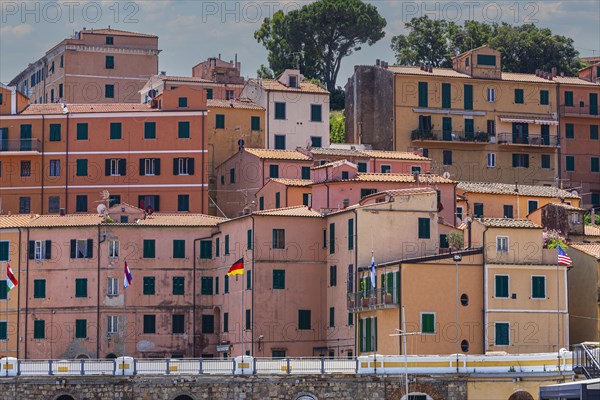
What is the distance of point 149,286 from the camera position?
87.8 metres

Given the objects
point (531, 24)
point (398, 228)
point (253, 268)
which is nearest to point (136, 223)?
point (253, 268)

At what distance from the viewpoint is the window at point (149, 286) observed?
288ft

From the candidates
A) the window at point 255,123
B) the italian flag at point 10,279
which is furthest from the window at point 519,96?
the italian flag at point 10,279

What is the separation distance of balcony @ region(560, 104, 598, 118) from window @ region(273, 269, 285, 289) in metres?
36.8

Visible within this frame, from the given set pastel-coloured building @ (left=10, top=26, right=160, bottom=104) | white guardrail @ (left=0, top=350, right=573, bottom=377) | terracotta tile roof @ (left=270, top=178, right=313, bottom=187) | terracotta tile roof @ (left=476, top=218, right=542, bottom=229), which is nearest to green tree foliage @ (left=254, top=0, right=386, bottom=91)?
pastel-coloured building @ (left=10, top=26, right=160, bottom=104)

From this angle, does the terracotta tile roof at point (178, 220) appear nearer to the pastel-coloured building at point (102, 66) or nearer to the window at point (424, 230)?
the window at point (424, 230)

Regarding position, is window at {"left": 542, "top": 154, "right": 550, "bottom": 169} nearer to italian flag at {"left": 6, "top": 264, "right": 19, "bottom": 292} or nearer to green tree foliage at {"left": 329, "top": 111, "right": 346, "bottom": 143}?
green tree foliage at {"left": 329, "top": 111, "right": 346, "bottom": 143}

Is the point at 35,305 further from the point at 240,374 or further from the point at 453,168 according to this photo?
the point at 453,168

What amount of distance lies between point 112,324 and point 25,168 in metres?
17.0

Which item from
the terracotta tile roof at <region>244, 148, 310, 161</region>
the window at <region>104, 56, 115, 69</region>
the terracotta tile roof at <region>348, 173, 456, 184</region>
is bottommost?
the terracotta tile roof at <region>348, 173, 456, 184</region>

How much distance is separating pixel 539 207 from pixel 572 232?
20.3 feet

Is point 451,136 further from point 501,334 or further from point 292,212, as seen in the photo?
point 501,334

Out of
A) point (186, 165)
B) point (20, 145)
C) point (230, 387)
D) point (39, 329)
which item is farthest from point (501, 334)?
point (20, 145)

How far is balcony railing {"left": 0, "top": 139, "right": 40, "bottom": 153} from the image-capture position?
325 feet
